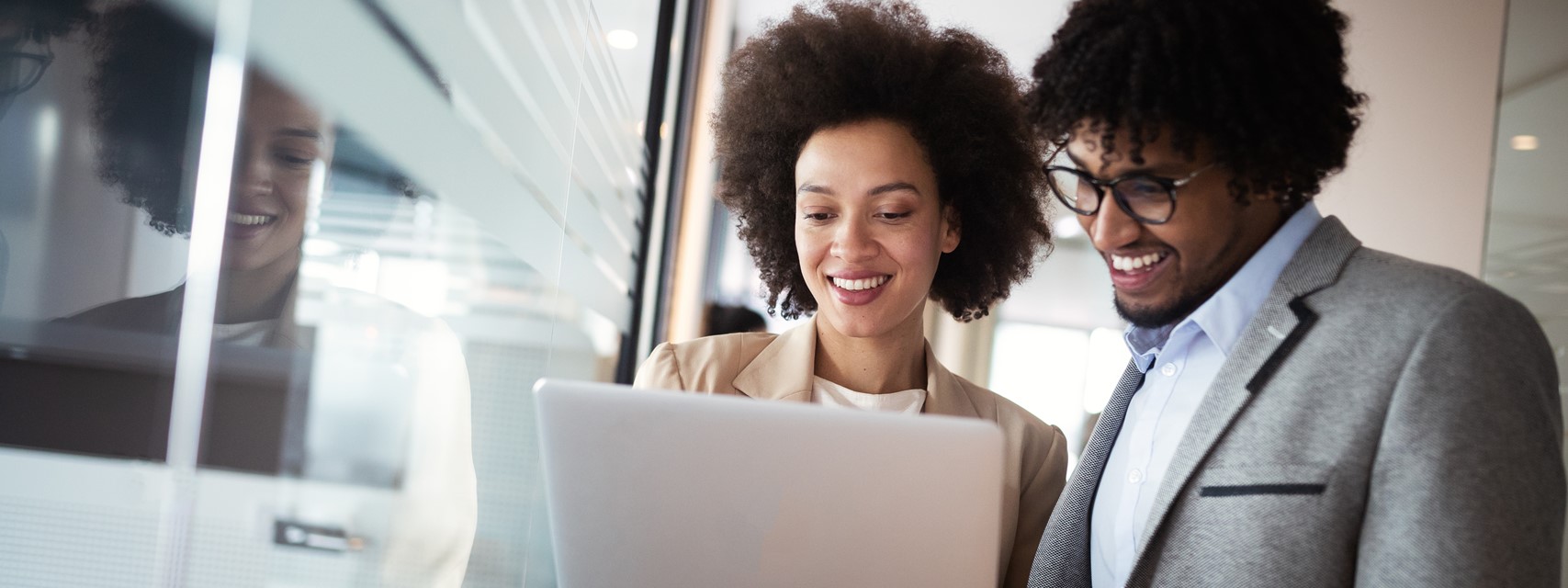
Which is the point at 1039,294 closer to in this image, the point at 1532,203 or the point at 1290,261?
the point at 1532,203

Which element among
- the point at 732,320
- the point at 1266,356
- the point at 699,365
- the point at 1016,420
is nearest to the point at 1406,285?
the point at 1266,356

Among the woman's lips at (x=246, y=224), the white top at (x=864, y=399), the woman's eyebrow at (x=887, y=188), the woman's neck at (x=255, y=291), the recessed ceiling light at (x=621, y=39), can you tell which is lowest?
the white top at (x=864, y=399)

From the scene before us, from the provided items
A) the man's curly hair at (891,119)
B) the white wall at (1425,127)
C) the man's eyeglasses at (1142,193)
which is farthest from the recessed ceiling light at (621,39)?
the white wall at (1425,127)

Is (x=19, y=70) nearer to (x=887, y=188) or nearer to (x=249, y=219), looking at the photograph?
(x=249, y=219)

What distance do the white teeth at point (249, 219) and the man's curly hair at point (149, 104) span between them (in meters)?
0.04

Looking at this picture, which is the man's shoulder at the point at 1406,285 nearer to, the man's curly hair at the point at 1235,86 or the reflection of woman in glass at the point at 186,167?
the man's curly hair at the point at 1235,86

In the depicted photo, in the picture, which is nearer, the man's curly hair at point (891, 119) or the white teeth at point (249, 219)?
the white teeth at point (249, 219)

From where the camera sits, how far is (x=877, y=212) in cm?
161

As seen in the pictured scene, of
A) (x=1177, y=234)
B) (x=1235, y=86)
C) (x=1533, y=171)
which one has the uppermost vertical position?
(x=1533, y=171)

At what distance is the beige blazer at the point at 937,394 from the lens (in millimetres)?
1575

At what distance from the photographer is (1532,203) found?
4102 mm

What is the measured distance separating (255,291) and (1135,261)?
964 mm

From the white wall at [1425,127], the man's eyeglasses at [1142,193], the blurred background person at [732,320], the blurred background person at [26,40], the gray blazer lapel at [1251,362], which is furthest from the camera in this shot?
the blurred background person at [732,320]

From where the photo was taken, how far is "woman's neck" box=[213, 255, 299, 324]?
0.92 meters
